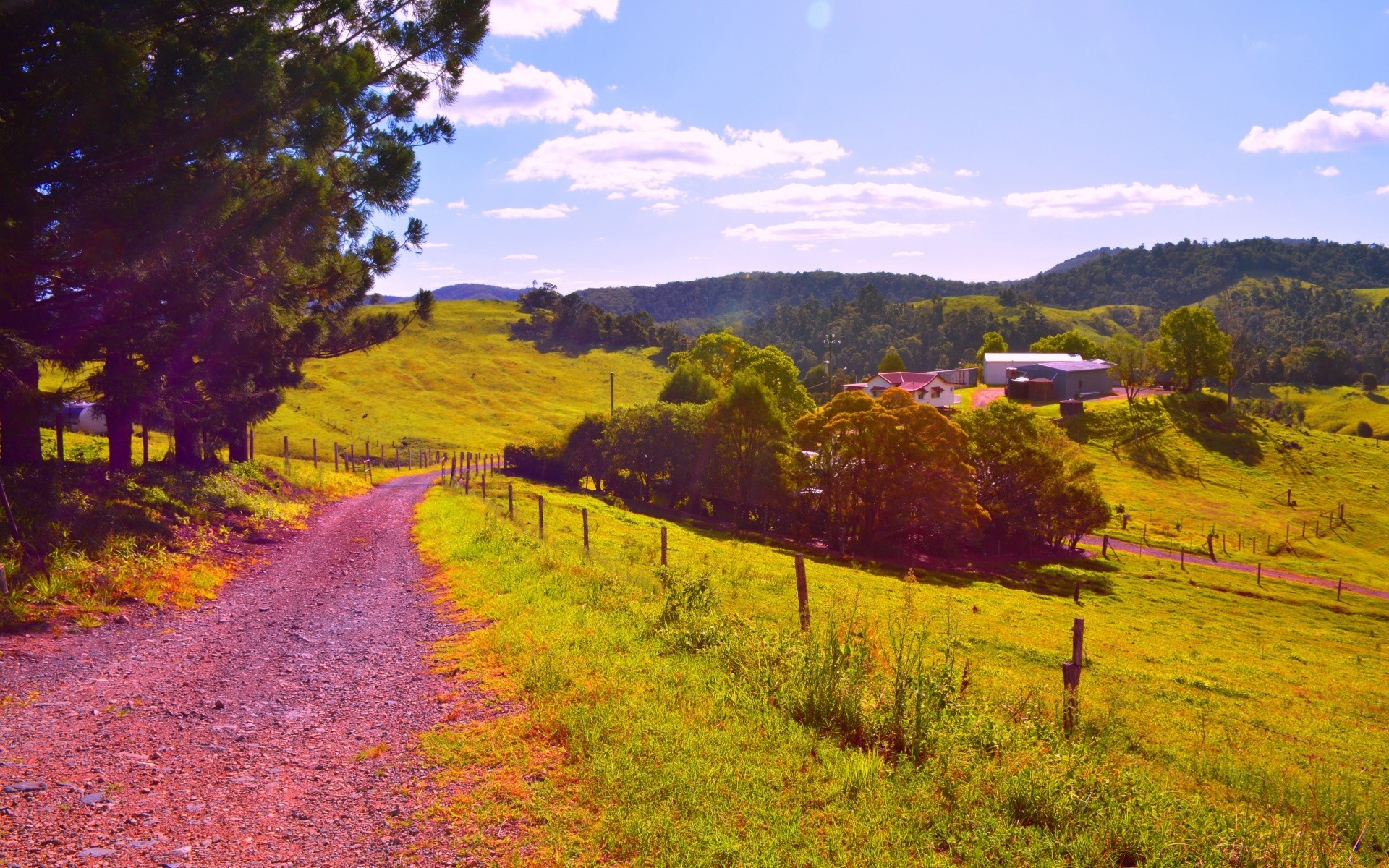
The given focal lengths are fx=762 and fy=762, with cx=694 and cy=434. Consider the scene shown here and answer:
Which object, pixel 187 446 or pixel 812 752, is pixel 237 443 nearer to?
pixel 187 446

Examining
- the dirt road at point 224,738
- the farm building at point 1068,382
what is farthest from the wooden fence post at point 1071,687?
the farm building at point 1068,382

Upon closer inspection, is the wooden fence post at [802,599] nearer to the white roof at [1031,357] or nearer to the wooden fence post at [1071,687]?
the wooden fence post at [1071,687]

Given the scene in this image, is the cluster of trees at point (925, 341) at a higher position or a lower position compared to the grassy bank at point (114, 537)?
higher

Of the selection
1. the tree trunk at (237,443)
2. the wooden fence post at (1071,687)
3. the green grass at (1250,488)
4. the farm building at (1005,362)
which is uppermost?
the farm building at (1005,362)

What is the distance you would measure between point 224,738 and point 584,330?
458ft

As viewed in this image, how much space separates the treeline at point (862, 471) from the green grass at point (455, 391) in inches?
937

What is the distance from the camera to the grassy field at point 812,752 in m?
5.85

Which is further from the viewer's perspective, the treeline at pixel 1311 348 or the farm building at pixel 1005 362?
the treeline at pixel 1311 348

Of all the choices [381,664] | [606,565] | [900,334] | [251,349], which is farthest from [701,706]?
[900,334]

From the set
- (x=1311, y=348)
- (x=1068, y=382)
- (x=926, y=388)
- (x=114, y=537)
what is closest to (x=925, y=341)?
(x=1311, y=348)

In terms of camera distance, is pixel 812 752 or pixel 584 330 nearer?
pixel 812 752

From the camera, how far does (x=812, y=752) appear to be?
24.1ft

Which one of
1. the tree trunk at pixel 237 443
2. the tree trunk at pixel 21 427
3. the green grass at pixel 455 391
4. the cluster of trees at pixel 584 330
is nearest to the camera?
the tree trunk at pixel 21 427

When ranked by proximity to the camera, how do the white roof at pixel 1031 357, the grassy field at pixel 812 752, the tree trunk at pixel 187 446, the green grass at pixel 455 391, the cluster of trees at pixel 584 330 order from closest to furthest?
the grassy field at pixel 812 752
the tree trunk at pixel 187 446
the green grass at pixel 455 391
the white roof at pixel 1031 357
the cluster of trees at pixel 584 330
